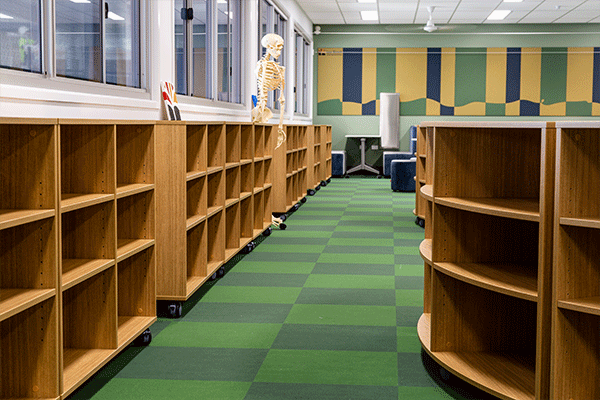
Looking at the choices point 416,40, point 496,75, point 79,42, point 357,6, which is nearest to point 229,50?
point 79,42

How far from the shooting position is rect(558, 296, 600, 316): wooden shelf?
86.9 inches

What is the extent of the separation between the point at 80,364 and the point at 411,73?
42.6 feet

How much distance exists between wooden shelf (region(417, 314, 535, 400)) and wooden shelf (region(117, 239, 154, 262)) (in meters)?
1.40

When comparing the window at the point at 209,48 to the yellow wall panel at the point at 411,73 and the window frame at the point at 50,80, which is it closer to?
the window frame at the point at 50,80

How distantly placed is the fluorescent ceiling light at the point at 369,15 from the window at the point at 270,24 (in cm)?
243

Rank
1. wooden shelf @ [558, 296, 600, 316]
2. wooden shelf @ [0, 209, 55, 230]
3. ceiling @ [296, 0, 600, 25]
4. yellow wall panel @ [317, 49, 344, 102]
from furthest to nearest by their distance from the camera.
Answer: yellow wall panel @ [317, 49, 344, 102] → ceiling @ [296, 0, 600, 25] → wooden shelf @ [558, 296, 600, 316] → wooden shelf @ [0, 209, 55, 230]

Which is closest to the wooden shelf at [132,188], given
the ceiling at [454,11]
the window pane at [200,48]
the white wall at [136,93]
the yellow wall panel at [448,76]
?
Answer: the white wall at [136,93]

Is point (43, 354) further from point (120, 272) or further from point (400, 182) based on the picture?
point (400, 182)

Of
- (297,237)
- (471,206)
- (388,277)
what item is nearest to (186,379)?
(471,206)

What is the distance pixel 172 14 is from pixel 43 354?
3470 millimetres

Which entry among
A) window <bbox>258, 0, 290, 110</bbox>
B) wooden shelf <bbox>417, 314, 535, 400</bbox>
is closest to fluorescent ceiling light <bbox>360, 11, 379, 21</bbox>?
window <bbox>258, 0, 290, 110</bbox>

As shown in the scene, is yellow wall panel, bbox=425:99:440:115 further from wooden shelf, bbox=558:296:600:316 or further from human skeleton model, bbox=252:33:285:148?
wooden shelf, bbox=558:296:600:316

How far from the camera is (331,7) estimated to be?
12898 millimetres

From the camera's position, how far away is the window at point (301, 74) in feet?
44.4
